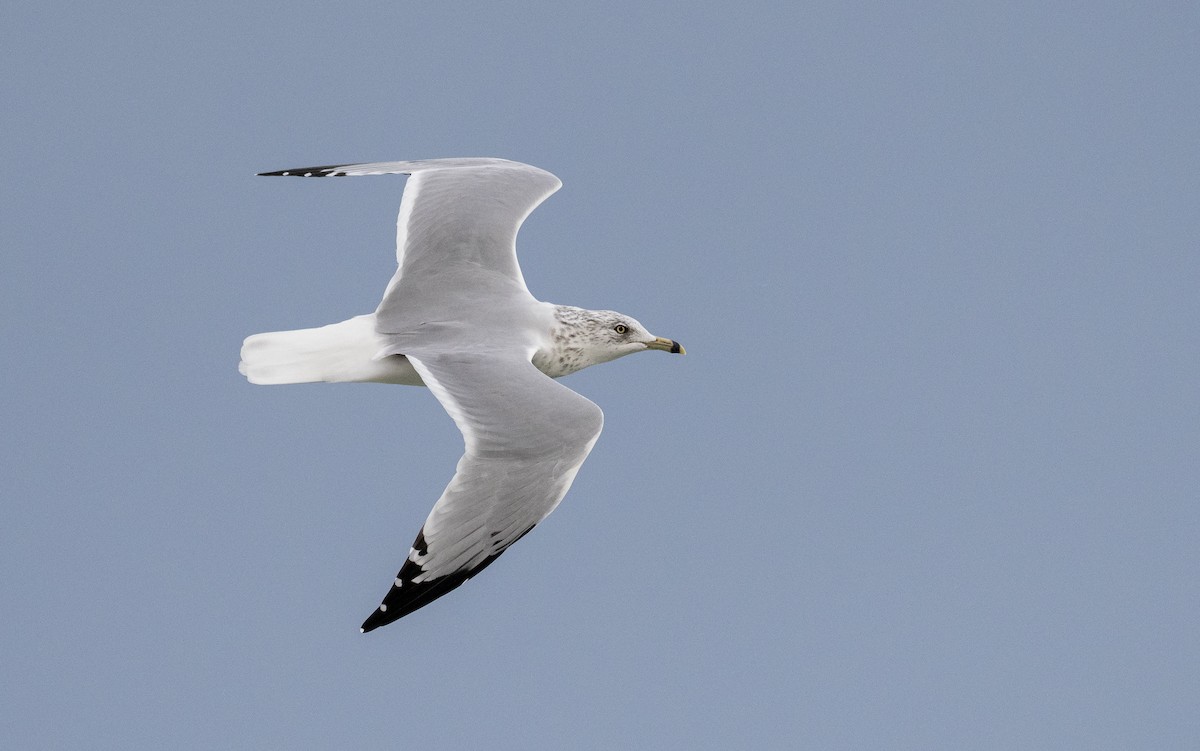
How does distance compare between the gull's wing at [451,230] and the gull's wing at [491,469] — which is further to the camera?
the gull's wing at [451,230]

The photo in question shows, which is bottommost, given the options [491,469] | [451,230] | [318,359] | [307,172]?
[491,469]

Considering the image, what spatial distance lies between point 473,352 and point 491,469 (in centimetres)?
46

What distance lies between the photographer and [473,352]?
11.8ft

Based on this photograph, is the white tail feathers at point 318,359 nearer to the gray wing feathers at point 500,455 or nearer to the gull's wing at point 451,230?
the gull's wing at point 451,230

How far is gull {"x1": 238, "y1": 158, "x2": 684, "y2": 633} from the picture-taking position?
317 cm

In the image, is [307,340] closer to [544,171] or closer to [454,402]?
[454,402]

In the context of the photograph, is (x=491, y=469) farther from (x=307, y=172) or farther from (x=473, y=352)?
(x=307, y=172)

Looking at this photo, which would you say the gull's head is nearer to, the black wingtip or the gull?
the gull

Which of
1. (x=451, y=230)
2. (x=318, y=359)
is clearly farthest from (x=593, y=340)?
(x=318, y=359)

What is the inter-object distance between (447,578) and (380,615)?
0.16 m

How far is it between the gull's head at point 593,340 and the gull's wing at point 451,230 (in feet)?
0.54

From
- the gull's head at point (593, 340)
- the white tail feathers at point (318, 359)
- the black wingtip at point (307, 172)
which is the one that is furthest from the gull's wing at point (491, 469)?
the black wingtip at point (307, 172)

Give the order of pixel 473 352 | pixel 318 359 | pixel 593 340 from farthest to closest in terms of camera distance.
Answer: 1. pixel 593 340
2. pixel 318 359
3. pixel 473 352

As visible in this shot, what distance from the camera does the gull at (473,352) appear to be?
3166 millimetres
